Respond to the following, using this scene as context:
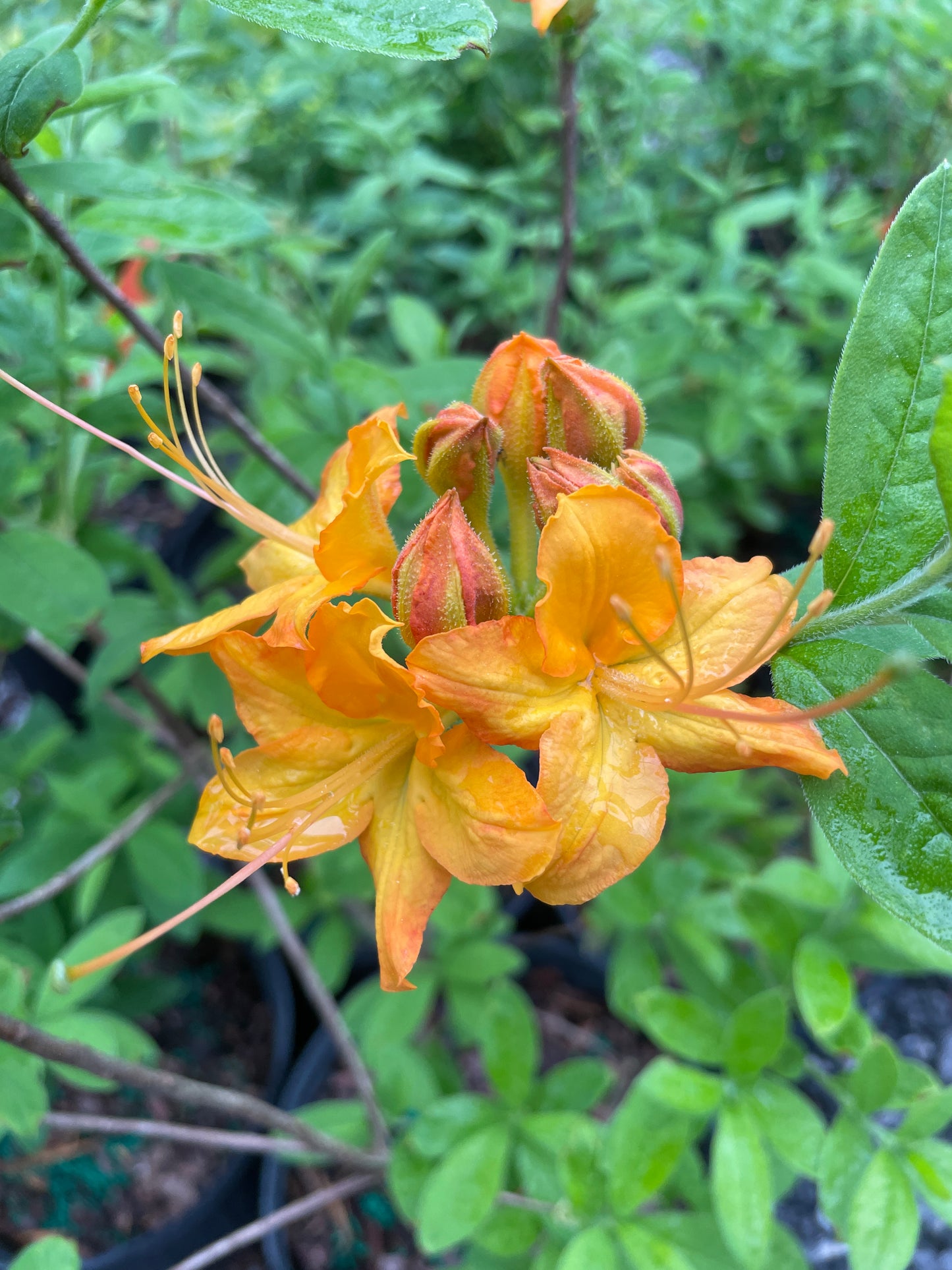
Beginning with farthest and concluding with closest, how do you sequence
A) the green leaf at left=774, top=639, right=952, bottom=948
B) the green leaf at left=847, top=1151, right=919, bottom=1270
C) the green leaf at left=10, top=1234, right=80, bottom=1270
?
the green leaf at left=847, top=1151, right=919, bottom=1270, the green leaf at left=10, top=1234, right=80, bottom=1270, the green leaf at left=774, top=639, right=952, bottom=948

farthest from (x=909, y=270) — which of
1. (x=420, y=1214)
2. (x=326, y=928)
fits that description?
(x=326, y=928)

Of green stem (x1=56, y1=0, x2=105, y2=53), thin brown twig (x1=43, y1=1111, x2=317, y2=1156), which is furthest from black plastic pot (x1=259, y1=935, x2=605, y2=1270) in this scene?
green stem (x1=56, y1=0, x2=105, y2=53)

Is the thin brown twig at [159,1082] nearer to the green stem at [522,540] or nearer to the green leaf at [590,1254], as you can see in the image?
the green leaf at [590,1254]

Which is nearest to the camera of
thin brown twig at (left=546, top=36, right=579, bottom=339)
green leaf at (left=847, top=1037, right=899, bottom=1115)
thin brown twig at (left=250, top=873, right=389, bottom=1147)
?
green leaf at (left=847, top=1037, right=899, bottom=1115)

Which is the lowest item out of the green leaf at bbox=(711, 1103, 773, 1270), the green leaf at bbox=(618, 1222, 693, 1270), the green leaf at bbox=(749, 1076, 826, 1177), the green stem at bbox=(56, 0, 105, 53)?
the green leaf at bbox=(618, 1222, 693, 1270)

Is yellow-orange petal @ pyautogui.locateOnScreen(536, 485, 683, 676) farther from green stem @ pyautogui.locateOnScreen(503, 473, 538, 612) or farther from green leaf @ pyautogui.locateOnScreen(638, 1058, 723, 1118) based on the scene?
green leaf @ pyautogui.locateOnScreen(638, 1058, 723, 1118)

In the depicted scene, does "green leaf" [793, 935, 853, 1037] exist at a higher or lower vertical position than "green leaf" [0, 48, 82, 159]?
lower

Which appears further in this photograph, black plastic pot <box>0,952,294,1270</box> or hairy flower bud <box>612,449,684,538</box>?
black plastic pot <box>0,952,294,1270</box>

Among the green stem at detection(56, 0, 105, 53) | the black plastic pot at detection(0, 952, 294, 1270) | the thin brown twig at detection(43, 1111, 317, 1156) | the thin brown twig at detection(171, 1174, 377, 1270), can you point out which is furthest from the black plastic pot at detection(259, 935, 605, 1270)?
the green stem at detection(56, 0, 105, 53)

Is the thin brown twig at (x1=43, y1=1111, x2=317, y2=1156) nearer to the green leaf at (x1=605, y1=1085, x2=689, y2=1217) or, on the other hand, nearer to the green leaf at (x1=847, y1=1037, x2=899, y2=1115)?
the green leaf at (x1=605, y1=1085, x2=689, y2=1217)
